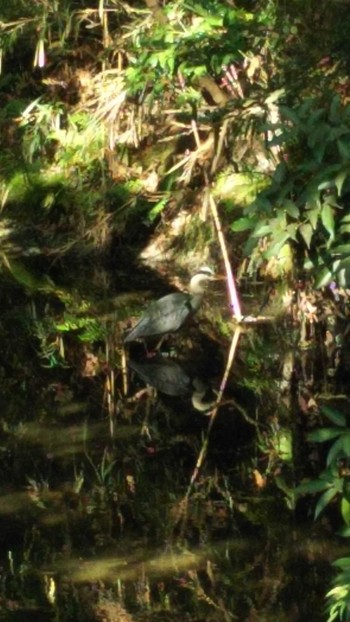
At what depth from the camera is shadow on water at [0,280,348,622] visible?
454 centimetres

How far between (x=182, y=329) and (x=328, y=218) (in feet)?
14.9

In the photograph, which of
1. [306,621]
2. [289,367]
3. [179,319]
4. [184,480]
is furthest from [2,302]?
[306,621]

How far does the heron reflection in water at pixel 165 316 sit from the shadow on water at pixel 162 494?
175 mm

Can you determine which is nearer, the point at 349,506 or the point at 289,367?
the point at 349,506

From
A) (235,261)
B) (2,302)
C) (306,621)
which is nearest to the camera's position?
(306,621)

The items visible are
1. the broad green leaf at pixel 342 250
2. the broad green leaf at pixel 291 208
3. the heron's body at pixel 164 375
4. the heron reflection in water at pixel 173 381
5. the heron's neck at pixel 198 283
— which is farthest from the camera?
the heron's neck at pixel 198 283

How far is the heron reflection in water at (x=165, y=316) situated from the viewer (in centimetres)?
776

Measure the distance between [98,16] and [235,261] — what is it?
8.30ft

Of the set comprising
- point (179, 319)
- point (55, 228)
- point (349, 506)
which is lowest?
point (55, 228)

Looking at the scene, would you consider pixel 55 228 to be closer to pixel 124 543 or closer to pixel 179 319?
pixel 179 319

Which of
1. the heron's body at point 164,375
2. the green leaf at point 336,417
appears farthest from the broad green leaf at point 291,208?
the heron's body at point 164,375

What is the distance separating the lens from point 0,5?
9.95 metres

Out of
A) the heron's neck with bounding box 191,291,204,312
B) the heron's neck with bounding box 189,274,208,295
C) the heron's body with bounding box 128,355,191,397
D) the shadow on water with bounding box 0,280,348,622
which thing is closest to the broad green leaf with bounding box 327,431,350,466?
the shadow on water with bounding box 0,280,348,622

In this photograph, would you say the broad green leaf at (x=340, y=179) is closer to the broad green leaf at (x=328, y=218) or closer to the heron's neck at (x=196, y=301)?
the broad green leaf at (x=328, y=218)
